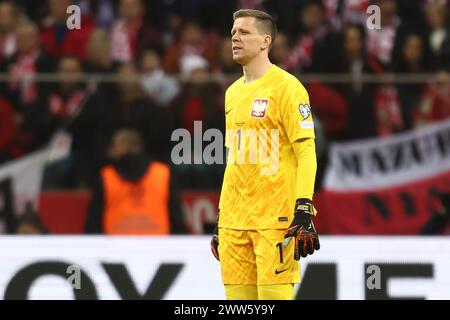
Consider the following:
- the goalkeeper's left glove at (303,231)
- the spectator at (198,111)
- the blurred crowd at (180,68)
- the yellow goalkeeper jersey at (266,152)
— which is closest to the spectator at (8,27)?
the blurred crowd at (180,68)

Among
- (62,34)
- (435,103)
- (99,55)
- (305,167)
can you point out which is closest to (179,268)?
(305,167)

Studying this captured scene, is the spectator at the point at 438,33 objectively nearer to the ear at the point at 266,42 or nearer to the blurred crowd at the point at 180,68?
the blurred crowd at the point at 180,68

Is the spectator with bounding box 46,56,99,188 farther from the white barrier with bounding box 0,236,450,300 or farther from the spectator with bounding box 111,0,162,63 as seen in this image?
the white barrier with bounding box 0,236,450,300

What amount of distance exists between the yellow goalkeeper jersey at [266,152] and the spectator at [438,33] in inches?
242

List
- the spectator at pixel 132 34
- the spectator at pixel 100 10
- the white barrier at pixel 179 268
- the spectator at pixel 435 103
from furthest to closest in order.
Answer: the spectator at pixel 100 10, the spectator at pixel 132 34, the spectator at pixel 435 103, the white barrier at pixel 179 268

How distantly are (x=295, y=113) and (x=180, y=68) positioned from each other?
6.49 meters

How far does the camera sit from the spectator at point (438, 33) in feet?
42.6

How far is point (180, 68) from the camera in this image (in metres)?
13.4

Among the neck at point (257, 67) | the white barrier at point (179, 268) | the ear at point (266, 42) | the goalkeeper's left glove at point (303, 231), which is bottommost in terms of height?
the white barrier at point (179, 268)

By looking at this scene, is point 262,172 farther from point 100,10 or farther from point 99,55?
point 100,10

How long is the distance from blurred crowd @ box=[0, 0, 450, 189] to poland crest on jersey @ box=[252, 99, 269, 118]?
4.91 metres

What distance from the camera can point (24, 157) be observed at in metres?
12.3

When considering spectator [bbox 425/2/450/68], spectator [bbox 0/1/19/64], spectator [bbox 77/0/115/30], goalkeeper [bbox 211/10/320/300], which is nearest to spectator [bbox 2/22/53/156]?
spectator [bbox 0/1/19/64]
